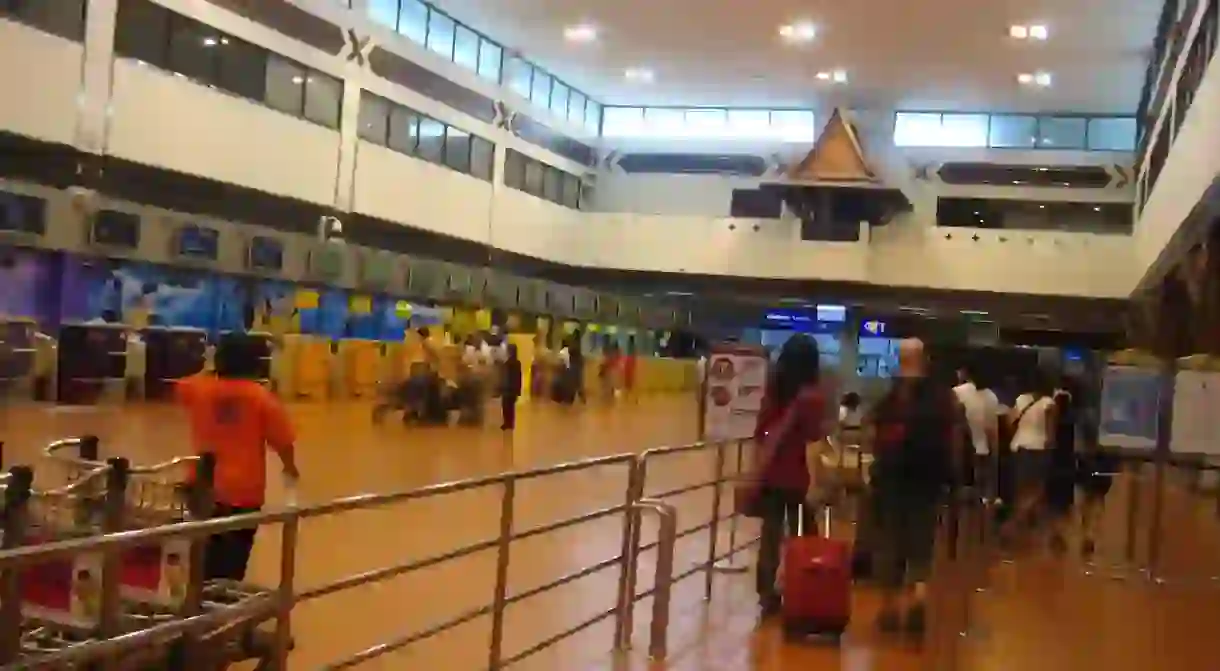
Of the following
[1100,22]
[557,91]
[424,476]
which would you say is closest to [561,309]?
[557,91]

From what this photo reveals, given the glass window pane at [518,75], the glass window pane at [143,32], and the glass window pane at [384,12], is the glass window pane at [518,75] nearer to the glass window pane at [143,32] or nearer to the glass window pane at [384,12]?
the glass window pane at [384,12]

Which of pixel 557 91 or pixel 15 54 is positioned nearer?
pixel 15 54

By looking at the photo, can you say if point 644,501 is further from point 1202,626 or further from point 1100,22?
point 1100,22

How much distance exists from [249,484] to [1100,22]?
23.1 m

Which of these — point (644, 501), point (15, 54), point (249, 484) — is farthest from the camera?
point (15, 54)

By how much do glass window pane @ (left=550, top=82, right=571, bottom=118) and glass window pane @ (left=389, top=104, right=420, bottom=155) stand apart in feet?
22.2

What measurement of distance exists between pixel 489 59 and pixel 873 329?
37.7ft

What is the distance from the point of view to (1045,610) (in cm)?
856

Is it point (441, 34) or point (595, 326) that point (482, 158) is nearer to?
point (441, 34)

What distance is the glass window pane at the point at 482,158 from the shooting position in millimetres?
30569

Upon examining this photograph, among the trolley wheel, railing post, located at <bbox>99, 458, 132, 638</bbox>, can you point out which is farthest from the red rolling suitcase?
railing post, located at <bbox>99, 458, 132, 638</bbox>

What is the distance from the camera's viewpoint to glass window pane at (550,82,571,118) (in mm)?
34469

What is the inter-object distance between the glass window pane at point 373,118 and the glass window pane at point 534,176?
21.7 feet

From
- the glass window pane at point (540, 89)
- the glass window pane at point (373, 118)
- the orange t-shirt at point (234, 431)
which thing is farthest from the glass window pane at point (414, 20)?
the orange t-shirt at point (234, 431)
